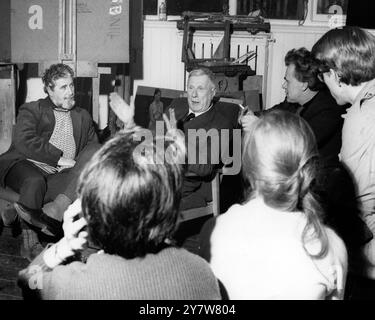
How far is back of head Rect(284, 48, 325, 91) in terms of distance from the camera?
111 inches

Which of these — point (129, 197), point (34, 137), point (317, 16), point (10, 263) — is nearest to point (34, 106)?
point (34, 137)

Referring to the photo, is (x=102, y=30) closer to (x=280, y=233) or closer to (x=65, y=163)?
(x=65, y=163)

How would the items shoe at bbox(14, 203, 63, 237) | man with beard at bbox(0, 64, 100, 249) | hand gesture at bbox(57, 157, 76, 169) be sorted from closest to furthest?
shoe at bbox(14, 203, 63, 237) < man with beard at bbox(0, 64, 100, 249) < hand gesture at bbox(57, 157, 76, 169)

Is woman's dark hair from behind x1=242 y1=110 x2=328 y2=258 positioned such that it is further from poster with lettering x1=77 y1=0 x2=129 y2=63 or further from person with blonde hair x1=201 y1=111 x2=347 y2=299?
poster with lettering x1=77 y1=0 x2=129 y2=63

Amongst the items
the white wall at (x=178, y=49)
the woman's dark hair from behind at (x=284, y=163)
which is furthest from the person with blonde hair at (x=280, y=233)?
the white wall at (x=178, y=49)

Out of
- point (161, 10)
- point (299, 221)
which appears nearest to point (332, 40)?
point (299, 221)

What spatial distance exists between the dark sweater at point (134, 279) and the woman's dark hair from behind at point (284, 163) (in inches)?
11.8

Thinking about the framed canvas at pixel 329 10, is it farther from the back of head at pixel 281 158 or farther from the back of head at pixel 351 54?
the back of head at pixel 281 158

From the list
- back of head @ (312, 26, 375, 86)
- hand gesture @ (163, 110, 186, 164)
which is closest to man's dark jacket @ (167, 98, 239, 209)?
back of head @ (312, 26, 375, 86)

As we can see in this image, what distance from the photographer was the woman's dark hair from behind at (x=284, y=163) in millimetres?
1251

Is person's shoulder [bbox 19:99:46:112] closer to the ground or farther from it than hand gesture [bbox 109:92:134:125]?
closer to the ground

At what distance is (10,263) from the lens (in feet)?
9.34

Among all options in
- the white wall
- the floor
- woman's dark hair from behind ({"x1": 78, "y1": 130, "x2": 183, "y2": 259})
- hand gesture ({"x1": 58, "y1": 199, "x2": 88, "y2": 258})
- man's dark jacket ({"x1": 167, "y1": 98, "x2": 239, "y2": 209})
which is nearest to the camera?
woman's dark hair from behind ({"x1": 78, "y1": 130, "x2": 183, "y2": 259})

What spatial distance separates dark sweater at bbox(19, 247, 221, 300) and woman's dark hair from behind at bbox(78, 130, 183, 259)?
36 mm
